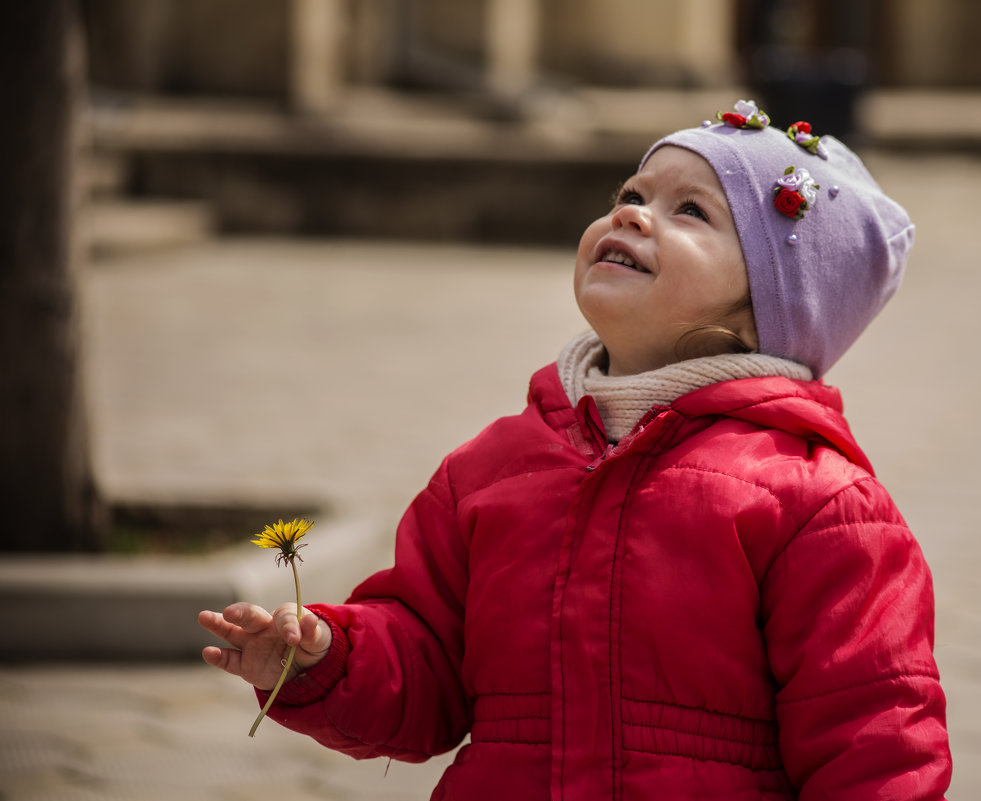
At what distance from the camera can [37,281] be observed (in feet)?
13.8

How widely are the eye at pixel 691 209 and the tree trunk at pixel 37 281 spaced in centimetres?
275

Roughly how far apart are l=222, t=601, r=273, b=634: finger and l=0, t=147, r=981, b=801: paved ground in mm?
1448

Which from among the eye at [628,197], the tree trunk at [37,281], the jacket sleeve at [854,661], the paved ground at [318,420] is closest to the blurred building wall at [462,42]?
the paved ground at [318,420]

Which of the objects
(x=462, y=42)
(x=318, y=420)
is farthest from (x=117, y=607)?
(x=462, y=42)

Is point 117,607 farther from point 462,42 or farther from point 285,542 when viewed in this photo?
point 462,42

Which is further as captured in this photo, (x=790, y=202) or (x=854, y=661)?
(x=790, y=202)

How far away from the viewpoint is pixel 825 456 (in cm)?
182

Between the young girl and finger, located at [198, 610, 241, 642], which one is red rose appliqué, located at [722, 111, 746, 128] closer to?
the young girl

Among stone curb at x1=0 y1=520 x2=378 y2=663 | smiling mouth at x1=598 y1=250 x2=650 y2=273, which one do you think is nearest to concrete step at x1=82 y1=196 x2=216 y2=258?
stone curb at x1=0 y1=520 x2=378 y2=663

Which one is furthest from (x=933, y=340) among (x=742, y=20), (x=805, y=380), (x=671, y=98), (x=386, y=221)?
(x=742, y=20)

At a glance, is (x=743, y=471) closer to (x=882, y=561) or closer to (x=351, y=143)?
(x=882, y=561)

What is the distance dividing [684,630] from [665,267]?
47 cm

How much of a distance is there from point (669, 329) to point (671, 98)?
1934 centimetres

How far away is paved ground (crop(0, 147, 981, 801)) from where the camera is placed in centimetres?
330
